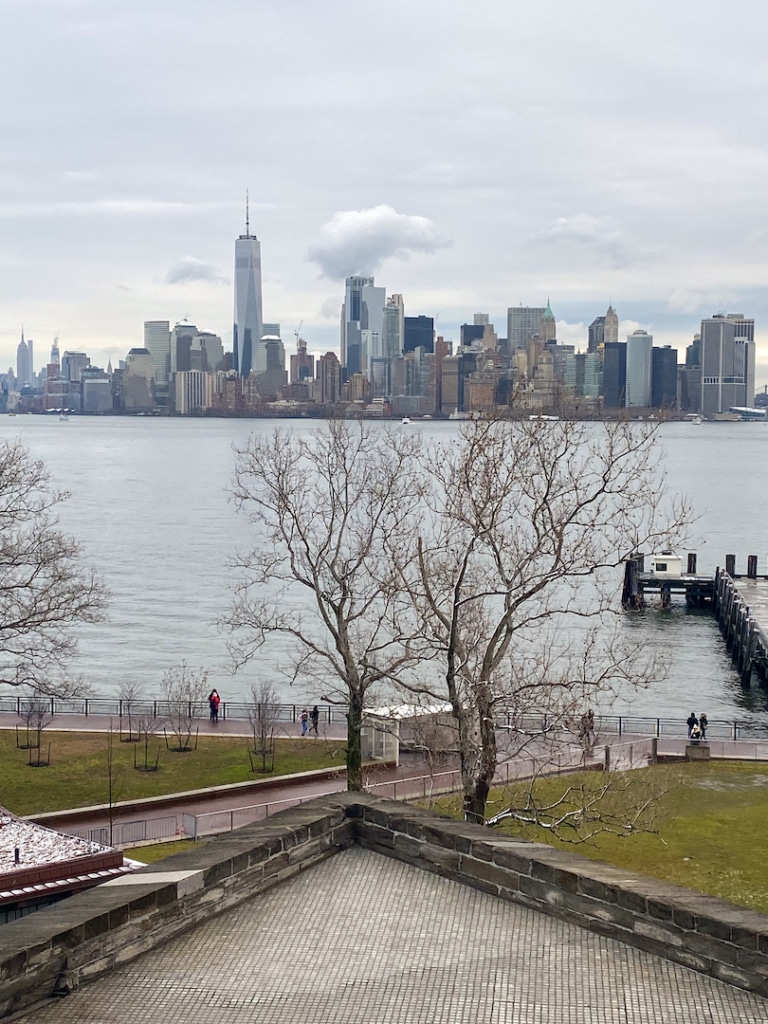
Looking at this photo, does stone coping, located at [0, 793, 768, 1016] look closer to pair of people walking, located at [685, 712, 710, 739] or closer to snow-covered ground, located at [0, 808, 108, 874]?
snow-covered ground, located at [0, 808, 108, 874]

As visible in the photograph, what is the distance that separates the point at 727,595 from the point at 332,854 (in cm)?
6375

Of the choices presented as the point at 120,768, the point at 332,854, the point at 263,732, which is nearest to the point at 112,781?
the point at 120,768

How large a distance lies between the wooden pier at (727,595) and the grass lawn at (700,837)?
23462 millimetres

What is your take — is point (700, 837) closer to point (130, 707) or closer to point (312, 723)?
point (312, 723)

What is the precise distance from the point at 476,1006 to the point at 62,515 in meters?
114

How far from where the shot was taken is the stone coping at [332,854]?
25.9ft

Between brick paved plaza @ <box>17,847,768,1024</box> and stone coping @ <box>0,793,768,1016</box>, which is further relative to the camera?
stone coping @ <box>0,793,768,1016</box>

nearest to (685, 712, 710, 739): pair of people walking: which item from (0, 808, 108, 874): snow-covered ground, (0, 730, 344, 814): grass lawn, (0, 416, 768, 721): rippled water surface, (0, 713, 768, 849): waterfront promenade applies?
(0, 713, 768, 849): waterfront promenade

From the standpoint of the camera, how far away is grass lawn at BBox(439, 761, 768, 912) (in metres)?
24.2

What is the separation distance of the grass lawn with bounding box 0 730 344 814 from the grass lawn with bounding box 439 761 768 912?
23.6 feet

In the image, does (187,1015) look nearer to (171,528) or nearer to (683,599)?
(683,599)

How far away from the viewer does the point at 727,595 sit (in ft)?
232

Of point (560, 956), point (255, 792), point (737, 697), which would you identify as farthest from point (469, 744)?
point (737, 697)

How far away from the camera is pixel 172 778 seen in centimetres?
3259
